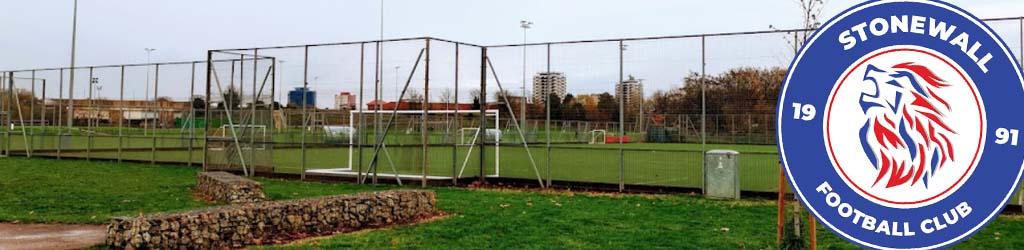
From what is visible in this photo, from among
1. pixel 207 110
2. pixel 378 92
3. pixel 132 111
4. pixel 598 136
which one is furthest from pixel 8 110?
pixel 598 136

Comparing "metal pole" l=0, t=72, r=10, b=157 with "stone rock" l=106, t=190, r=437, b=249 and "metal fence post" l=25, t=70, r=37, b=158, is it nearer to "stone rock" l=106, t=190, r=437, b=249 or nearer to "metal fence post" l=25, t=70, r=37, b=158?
"metal fence post" l=25, t=70, r=37, b=158

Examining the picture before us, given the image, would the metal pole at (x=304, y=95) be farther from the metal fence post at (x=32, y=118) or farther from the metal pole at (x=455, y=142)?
the metal fence post at (x=32, y=118)

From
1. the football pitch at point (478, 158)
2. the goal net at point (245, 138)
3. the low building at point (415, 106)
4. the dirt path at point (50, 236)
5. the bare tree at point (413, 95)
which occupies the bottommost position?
the dirt path at point (50, 236)

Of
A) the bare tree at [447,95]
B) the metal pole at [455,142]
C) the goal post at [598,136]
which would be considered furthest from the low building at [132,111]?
the goal post at [598,136]

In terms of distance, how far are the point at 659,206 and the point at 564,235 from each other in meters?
3.51

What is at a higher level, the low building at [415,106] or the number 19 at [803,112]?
the low building at [415,106]

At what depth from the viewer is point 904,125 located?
257 centimetres

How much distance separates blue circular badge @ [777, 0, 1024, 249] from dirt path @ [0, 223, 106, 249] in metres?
7.24

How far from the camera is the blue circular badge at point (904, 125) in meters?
2.49

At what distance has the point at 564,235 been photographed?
8680mm

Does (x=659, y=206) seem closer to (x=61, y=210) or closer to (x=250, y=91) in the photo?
(x=61, y=210)

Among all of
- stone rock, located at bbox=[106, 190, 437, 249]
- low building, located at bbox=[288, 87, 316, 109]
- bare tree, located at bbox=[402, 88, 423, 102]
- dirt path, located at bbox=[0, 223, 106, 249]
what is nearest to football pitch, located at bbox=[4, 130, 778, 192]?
low building, located at bbox=[288, 87, 316, 109]

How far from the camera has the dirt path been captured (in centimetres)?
784

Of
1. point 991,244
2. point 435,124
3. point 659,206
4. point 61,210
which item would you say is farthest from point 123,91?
point 991,244
